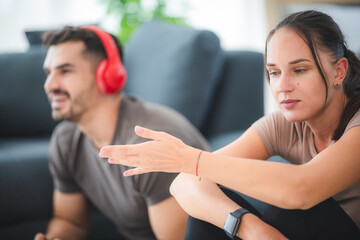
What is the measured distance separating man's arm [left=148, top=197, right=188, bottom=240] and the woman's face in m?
0.53

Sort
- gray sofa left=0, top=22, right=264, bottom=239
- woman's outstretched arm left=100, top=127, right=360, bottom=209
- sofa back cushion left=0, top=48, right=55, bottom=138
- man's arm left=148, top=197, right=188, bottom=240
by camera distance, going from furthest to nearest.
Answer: sofa back cushion left=0, top=48, right=55, bottom=138
gray sofa left=0, top=22, right=264, bottom=239
man's arm left=148, top=197, right=188, bottom=240
woman's outstretched arm left=100, top=127, right=360, bottom=209

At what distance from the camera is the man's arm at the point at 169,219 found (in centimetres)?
129

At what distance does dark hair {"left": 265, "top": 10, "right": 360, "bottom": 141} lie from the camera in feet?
2.95

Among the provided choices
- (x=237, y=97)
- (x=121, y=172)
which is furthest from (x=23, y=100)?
(x=237, y=97)

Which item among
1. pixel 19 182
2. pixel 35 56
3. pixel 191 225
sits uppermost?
pixel 35 56

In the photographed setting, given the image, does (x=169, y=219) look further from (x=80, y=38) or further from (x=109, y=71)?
(x=80, y=38)

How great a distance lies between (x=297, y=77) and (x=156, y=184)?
60 cm

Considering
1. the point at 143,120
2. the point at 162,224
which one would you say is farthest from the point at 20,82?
the point at 162,224

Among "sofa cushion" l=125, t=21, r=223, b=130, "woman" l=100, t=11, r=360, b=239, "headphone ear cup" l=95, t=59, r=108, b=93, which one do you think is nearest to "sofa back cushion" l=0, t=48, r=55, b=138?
"sofa cushion" l=125, t=21, r=223, b=130

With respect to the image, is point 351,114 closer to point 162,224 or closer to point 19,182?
point 162,224

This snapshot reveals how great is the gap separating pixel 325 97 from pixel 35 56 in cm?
172

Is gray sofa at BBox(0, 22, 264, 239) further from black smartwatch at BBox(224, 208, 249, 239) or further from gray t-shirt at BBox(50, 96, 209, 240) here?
black smartwatch at BBox(224, 208, 249, 239)

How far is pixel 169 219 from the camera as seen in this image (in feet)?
4.24

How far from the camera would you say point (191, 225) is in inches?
39.3
